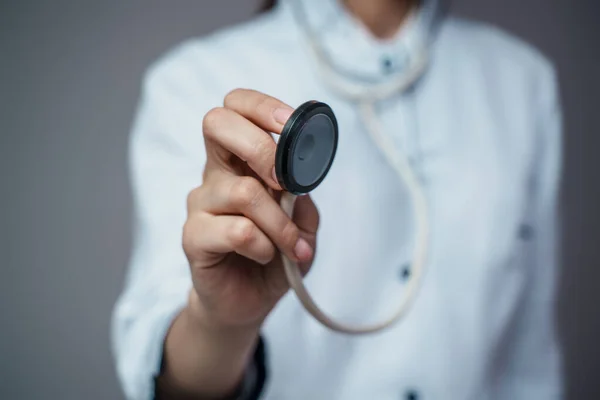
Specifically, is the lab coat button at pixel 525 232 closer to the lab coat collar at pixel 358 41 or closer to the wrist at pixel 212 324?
the lab coat collar at pixel 358 41

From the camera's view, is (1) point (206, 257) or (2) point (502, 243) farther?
(2) point (502, 243)

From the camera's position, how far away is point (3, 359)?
385 mm

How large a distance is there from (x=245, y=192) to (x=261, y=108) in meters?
0.03

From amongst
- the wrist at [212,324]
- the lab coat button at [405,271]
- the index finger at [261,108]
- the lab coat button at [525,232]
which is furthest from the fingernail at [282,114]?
the lab coat button at [525,232]

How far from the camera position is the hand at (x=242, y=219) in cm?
20

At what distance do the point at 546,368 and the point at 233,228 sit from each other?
384 mm

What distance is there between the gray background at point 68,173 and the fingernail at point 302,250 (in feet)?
0.77

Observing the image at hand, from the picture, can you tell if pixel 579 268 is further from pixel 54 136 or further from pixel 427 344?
pixel 54 136

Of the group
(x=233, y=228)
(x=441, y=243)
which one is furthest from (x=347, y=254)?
(x=233, y=228)

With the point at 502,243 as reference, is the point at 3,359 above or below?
below

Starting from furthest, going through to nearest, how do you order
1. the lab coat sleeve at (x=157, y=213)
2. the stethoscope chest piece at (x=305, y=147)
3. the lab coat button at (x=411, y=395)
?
1. the lab coat button at (x=411, y=395)
2. the lab coat sleeve at (x=157, y=213)
3. the stethoscope chest piece at (x=305, y=147)

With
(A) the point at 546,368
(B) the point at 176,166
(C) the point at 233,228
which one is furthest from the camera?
(A) the point at 546,368

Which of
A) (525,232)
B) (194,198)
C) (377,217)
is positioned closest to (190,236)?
(194,198)

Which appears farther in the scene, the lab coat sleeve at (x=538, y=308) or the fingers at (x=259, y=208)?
the lab coat sleeve at (x=538, y=308)
